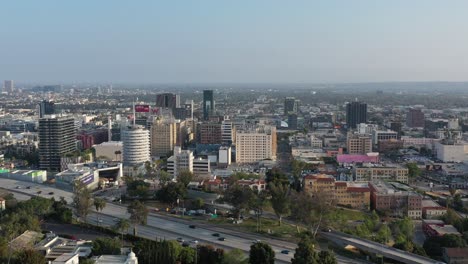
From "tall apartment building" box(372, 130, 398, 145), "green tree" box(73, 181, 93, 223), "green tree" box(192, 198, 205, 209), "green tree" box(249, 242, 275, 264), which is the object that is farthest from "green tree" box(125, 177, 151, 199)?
"tall apartment building" box(372, 130, 398, 145)

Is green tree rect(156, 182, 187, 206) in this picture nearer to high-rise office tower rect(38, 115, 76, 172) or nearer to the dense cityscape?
the dense cityscape

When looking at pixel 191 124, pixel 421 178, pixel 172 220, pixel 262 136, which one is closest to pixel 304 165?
pixel 262 136

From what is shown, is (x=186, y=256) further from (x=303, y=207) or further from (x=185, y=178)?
(x=185, y=178)

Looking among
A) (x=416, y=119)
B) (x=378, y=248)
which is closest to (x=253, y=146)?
(x=378, y=248)

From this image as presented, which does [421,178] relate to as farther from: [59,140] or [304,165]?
[59,140]

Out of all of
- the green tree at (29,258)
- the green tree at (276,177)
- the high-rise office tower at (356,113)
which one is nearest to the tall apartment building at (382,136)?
the high-rise office tower at (356,113)

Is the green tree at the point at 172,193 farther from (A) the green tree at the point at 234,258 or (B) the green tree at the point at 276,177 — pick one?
(A) the green tree at the point at 234,258

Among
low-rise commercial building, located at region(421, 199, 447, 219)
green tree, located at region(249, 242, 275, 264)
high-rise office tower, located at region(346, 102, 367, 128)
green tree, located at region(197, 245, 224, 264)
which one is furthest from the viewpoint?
A: high-rise office tower, located at region(346, 102, 367, 128)

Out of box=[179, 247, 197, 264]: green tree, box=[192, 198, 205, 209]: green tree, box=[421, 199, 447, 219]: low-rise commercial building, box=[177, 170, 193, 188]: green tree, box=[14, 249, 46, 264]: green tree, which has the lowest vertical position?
box=[421, 199, 447, 219]: low-rise commercial building
